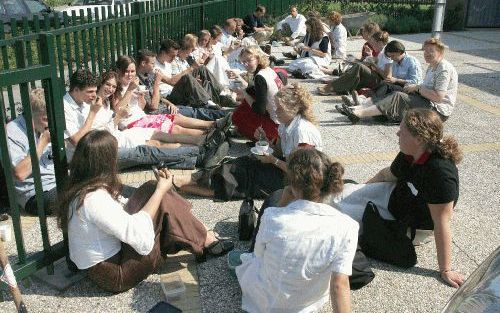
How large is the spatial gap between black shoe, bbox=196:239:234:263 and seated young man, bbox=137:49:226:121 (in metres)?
3.10

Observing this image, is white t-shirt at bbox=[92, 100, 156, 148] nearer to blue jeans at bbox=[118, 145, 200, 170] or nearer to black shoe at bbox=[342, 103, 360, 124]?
blue jeans at bbox=[118, 145, 200, 170]

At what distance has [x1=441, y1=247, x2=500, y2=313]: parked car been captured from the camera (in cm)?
186

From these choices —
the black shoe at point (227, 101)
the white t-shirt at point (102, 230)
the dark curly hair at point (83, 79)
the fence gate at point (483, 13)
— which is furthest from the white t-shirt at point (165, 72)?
the fence gate at point (483, 13)

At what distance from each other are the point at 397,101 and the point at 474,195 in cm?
238

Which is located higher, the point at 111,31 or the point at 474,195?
the point at 111,31

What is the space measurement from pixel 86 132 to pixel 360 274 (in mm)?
2594

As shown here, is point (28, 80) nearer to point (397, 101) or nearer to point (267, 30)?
point (397, 101)

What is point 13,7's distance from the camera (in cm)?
1344

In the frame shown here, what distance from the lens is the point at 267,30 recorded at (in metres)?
15.5

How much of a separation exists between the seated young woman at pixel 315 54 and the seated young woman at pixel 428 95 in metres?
2.93

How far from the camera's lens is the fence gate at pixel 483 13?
19.8m

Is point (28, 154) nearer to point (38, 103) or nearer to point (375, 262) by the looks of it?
point (38, 103)

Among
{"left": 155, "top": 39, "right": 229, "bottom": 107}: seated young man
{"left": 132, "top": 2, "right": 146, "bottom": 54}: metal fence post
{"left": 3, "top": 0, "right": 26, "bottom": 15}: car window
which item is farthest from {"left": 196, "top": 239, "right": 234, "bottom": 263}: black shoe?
{"left": 3, "top": 0, "right": 26, "bottom": 15}: car window

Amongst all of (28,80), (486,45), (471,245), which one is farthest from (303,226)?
(486,45)
